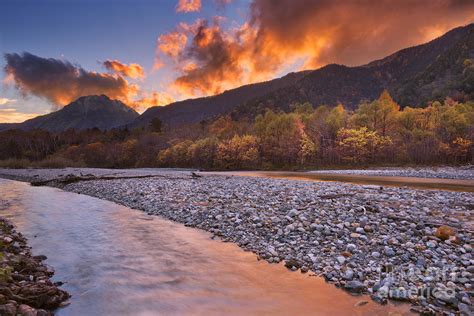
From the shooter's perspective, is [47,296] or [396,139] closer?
[47,296]

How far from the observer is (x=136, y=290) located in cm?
716

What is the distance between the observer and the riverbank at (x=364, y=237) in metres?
6.44

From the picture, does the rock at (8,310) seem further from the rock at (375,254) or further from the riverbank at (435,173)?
the riverbank at (435,173)

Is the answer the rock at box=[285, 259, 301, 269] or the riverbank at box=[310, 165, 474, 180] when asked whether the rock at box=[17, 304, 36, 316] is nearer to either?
the rock at box=[285, 259, 301, 269]

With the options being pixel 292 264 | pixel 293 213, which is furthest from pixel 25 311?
pixel 293 213

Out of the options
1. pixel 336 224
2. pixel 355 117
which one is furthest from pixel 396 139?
pixel 336 224

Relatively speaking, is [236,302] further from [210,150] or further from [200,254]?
[210,150]

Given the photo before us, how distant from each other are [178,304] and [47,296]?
8.90ft

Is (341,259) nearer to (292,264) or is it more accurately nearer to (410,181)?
(292,264)

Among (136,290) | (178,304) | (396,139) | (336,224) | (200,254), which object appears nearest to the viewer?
(178,304)

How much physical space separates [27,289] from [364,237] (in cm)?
885

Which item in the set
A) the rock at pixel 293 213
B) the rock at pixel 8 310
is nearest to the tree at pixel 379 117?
the rock at pixel 293 213

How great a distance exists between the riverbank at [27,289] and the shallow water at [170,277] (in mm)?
363

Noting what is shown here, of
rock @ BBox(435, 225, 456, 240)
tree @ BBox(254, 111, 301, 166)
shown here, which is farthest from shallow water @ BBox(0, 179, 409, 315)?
tree @ BBox(254, 111, 301, 166)
